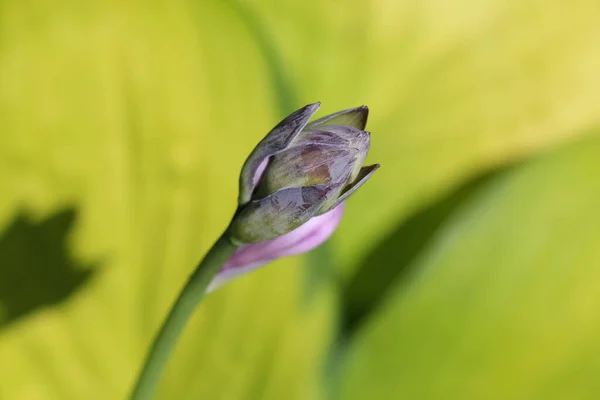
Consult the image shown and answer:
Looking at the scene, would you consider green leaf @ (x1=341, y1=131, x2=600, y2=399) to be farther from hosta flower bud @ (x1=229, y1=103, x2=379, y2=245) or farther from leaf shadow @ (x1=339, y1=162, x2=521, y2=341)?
hosta flower bud @ (x1=229, y1=103, x2=379, y2=245)

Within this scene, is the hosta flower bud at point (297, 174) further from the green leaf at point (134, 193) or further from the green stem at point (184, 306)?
the green leaf at point (134, 193)

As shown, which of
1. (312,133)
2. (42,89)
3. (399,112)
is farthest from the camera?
(399,112)

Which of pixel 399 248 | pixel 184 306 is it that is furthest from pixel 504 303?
pixel 184 306

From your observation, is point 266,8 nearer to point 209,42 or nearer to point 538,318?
point 209,42

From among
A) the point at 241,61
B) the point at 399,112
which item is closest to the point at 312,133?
the point at 241,61

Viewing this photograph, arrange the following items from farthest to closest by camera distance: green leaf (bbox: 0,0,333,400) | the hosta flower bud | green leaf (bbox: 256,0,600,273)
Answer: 1. green leaf (bbox: 256,0,600,273)
2. green leaf (bbox: 0,0,333,400)
3. the hosta flower bud

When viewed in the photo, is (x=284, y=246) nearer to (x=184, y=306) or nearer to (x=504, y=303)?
(x=184, y=306)

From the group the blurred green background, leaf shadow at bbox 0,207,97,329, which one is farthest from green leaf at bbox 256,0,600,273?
leaf shadow at bbox 0,207,97,329

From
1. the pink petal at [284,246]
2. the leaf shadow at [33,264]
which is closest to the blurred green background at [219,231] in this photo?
the leaf shadow at [33,264]
